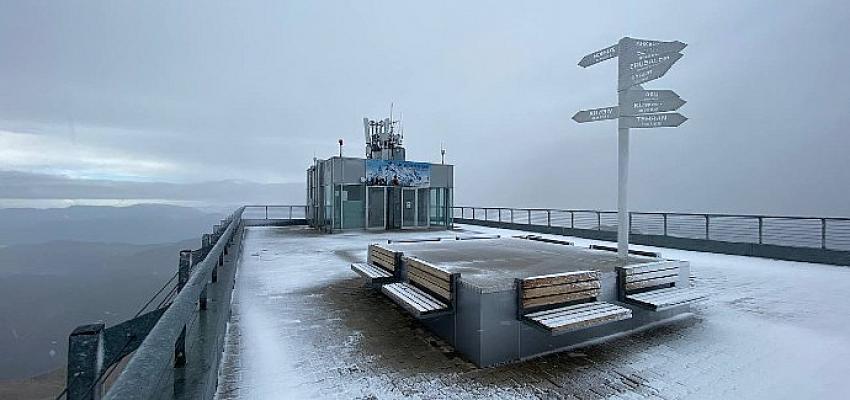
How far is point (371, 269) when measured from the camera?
7.03 meters

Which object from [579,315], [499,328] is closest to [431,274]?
[499,328]

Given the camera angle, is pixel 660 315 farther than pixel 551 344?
Yes

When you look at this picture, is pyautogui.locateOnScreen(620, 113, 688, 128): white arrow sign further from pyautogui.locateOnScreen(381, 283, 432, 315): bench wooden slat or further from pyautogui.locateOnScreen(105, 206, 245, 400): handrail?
pyautogui.locateOnScreen(105, 206, 245, 400): handrail

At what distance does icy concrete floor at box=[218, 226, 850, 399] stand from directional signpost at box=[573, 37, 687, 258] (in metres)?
2.12

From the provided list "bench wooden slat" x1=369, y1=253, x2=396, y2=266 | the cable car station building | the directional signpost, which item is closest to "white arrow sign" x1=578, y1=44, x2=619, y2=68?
the directional signpost

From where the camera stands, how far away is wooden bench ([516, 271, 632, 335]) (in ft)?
14.0

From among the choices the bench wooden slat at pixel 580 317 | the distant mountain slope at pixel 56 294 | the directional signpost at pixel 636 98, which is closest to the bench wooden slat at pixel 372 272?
the bench wooden slat at pixel 580 317

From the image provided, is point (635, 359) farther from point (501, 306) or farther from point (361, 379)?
point (361, 379)

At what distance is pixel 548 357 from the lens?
4492 mm

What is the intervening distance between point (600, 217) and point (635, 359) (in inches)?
485

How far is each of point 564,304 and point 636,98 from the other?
3810 millimetres

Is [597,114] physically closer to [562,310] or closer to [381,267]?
[562,310]

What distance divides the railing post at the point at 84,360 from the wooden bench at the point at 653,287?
5235 millimetres

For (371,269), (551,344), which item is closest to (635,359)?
(551,344)
